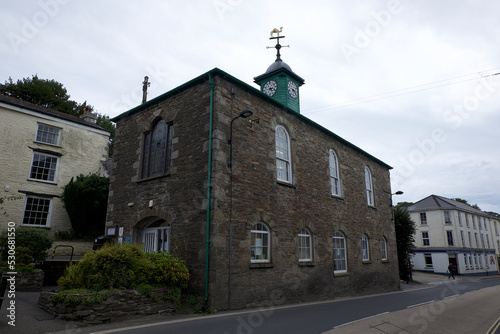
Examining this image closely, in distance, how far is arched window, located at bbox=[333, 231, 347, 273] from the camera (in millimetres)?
14961

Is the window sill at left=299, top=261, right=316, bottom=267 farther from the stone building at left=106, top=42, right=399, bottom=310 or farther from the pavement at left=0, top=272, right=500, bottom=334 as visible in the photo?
→ the pavement at left=0, top=272, right=500, bottom=334

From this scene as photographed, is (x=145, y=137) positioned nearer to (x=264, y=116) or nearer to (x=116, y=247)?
(x=264, y=116)

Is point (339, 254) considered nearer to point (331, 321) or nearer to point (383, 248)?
point (383, 248)

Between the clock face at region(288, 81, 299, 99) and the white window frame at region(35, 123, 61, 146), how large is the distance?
14.5 meters

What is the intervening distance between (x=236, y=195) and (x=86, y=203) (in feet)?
39.7

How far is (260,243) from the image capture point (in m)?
11.2

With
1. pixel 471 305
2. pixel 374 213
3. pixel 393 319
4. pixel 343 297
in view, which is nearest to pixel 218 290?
pixel 393 319

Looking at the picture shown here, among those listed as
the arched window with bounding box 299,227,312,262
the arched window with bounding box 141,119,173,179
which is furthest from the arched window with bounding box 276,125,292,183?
the arched window with bounding box 141,119,173,179

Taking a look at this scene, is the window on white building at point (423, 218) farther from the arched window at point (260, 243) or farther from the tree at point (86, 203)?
the tree at point (86, 203)

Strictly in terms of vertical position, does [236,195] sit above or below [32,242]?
above

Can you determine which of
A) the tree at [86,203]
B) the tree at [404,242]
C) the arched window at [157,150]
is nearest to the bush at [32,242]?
the arched window at [157,150]

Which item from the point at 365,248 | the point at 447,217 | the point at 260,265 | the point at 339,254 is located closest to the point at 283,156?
A: the point at 260,265

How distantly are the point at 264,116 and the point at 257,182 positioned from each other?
8.94 ft

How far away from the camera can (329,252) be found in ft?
47.2
